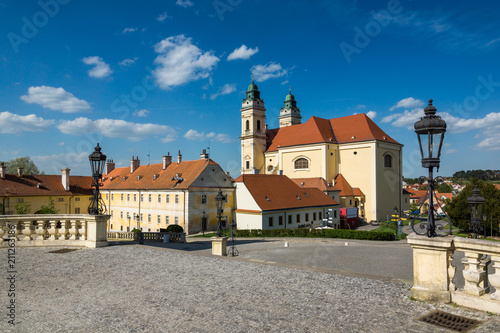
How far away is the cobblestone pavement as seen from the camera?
5.42m

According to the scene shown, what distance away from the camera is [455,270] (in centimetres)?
601

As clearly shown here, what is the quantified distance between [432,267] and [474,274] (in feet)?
A: 2.03

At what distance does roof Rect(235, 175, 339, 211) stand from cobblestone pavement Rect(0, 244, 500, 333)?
27913 mm

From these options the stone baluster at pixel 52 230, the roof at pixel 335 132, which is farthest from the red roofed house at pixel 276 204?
the stone baluster at pixel 52 230

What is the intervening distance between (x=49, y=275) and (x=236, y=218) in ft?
105

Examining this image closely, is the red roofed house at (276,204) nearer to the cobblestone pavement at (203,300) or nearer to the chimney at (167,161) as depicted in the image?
the chimney at (167,161)

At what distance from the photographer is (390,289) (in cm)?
719

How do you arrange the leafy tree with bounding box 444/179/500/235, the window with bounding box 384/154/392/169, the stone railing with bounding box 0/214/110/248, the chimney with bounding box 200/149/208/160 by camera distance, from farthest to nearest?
the window with bounding box 384/154/392/169 → the chimney with bounding box 200/149/208/160 → the leafy tree with bounding box 444/179/500/235 → the stone railing with bounding box 0/214/110/248

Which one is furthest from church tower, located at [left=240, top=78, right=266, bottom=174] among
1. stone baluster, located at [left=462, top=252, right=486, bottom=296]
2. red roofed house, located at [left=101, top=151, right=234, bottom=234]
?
stone baluster, located at [left=462, top=252, right=486, bottom=296]

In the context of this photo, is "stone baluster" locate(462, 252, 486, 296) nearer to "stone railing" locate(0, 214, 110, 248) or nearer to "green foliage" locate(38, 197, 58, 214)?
"stone railing" locate(0, 214, 110, 248)

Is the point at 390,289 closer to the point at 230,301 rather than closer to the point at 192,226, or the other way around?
the point at 230,301

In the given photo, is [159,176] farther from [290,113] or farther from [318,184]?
[290,113]

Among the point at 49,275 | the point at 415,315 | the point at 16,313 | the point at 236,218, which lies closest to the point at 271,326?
the point at 415,315

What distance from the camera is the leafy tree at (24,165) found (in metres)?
60.1
